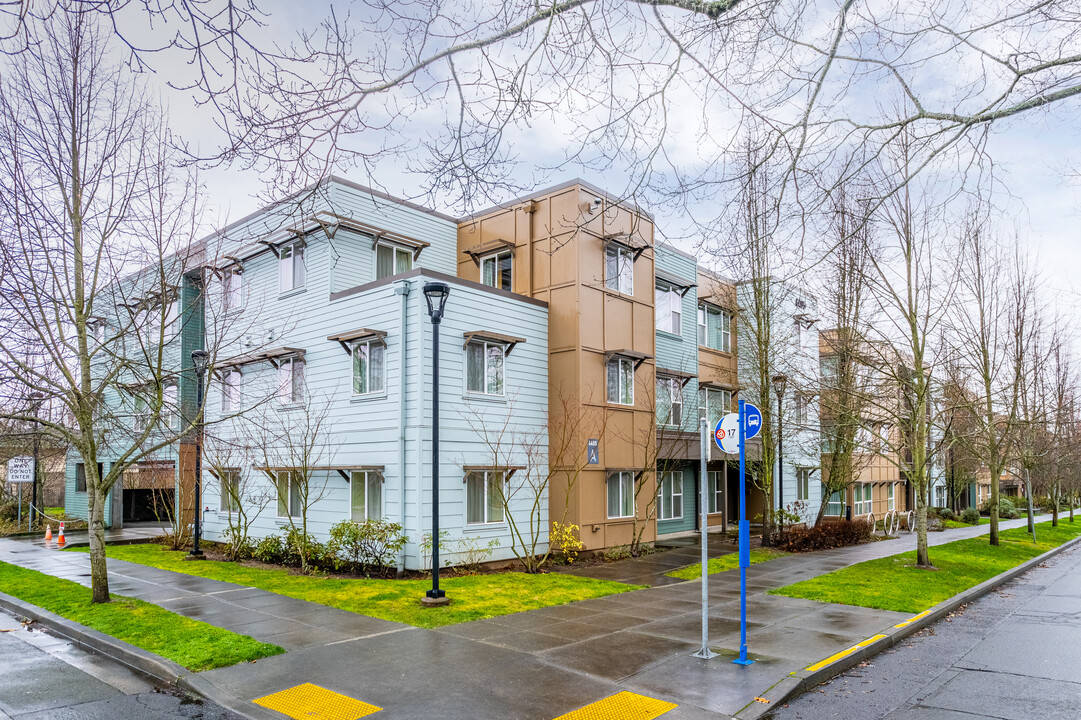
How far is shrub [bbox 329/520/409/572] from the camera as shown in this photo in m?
15.6

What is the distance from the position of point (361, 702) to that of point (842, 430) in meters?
20.5

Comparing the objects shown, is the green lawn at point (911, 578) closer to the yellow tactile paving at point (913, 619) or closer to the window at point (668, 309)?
the yellow tactile paving at point (913, 619)

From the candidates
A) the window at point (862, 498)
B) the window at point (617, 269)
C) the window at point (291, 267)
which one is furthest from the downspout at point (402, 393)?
the window at point (862, 498)

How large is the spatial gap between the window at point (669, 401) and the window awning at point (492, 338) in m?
6.56

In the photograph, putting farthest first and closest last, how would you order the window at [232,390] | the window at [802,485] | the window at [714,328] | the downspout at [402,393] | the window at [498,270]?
the window at [802,485] < the window at [714,328] < the window at [232,390] < the window at [498,270] < the downspout at [402,393]

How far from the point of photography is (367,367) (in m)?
17.4

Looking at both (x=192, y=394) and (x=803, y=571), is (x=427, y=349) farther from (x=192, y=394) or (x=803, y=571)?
(x=192, y=394)

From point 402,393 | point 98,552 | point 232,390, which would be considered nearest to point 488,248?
point 402,393

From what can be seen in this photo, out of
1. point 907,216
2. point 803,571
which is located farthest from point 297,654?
point 907,216

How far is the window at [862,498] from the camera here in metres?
36.8

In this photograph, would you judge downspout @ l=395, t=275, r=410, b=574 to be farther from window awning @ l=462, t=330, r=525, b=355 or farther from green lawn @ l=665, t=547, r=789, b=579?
green lawn @ l=665, t=547, r=789, b=579

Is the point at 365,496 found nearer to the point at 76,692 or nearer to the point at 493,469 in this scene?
the point at 493,469

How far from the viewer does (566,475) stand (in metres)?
18.6

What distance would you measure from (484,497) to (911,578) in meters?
9.44
